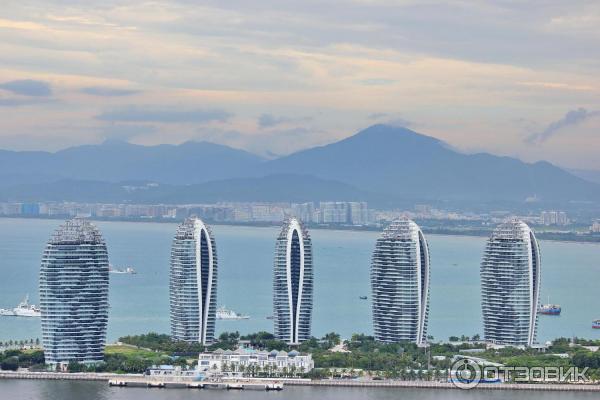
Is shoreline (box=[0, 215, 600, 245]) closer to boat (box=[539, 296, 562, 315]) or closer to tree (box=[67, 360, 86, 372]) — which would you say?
boat (box=[539, 296, 562, 315])

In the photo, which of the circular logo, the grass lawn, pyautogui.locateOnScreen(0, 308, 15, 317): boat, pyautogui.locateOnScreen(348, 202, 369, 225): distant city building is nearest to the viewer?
the circular logo

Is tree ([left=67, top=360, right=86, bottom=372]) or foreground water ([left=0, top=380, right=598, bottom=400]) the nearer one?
foreground water ([left=0, top=380, right=598, bottom=400])

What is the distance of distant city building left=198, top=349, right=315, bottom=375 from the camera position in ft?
160

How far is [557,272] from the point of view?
101 metres

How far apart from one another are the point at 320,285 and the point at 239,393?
38174 millimetres

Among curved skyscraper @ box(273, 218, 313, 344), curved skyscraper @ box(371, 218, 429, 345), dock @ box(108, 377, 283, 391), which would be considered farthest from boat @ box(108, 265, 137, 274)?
dock @ box(108, 377, 283, 391)

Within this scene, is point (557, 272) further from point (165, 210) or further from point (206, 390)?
point (165, 210)

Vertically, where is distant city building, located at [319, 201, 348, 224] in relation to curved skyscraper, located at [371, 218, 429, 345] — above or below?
above

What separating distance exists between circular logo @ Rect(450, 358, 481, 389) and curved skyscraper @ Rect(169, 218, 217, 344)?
10.5 meters

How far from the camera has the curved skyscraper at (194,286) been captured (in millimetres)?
55094

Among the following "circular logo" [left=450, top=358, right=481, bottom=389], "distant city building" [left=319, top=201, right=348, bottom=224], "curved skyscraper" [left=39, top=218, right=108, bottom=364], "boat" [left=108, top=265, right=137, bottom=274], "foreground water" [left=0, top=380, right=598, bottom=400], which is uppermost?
"distant city building" [left=319, top=201, right=348, bottom=224]

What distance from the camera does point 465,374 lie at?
47.9 meters

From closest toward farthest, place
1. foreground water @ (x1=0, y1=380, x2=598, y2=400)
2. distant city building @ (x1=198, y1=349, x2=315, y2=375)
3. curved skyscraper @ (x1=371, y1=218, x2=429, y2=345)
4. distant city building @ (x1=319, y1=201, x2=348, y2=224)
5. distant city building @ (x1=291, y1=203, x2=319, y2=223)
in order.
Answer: foreground water @ (x1=0, y1=380, x2=598, y2=400) < distant city building @ (x1=198, y1=349, x2=315, y2=375) < curved skyscraper @ (x1=371, y1=218, x2=429, y2=345) < distant city building @ (x1=319, y1=201, x2=348, y2=224) < distant city building @ (x1=291, y1=203, x2=319, y2=223)

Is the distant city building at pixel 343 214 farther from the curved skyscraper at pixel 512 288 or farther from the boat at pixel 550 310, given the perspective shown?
the curved skyscraper at pixel 512 288
